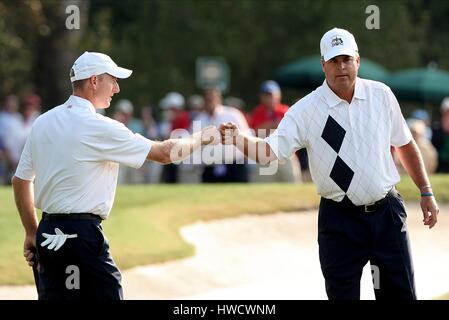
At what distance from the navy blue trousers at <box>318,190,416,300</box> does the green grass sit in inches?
185

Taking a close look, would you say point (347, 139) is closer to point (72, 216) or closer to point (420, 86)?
point (72, 216)

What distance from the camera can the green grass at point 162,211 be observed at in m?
13.3

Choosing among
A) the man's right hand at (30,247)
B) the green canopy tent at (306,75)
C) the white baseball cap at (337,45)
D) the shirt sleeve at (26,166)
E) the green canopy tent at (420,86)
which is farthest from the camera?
the green canopy tent at (420,86)

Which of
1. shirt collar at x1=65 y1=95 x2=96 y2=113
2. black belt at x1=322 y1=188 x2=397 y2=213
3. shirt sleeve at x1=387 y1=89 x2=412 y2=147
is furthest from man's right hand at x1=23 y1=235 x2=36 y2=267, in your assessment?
shirt sleeve at x1=387 y1=89 x2=412 y2=147

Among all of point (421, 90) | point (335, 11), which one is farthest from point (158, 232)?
point (335, 11)

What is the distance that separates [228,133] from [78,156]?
1215 millimetres

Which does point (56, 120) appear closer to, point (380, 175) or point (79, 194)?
point (79, 194)

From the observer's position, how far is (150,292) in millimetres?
12484

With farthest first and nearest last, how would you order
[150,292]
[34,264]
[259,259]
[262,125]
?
1. [262,125]
2. [259,259]
3. [150,292]
4. [34,264]

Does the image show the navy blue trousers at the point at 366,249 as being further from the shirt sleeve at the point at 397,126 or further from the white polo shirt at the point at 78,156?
the white polo shirt at the point at 78,156

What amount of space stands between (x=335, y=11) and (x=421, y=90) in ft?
33.7

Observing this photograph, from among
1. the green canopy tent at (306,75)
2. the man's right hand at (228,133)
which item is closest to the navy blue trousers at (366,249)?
the man's right hand at (228,133)
